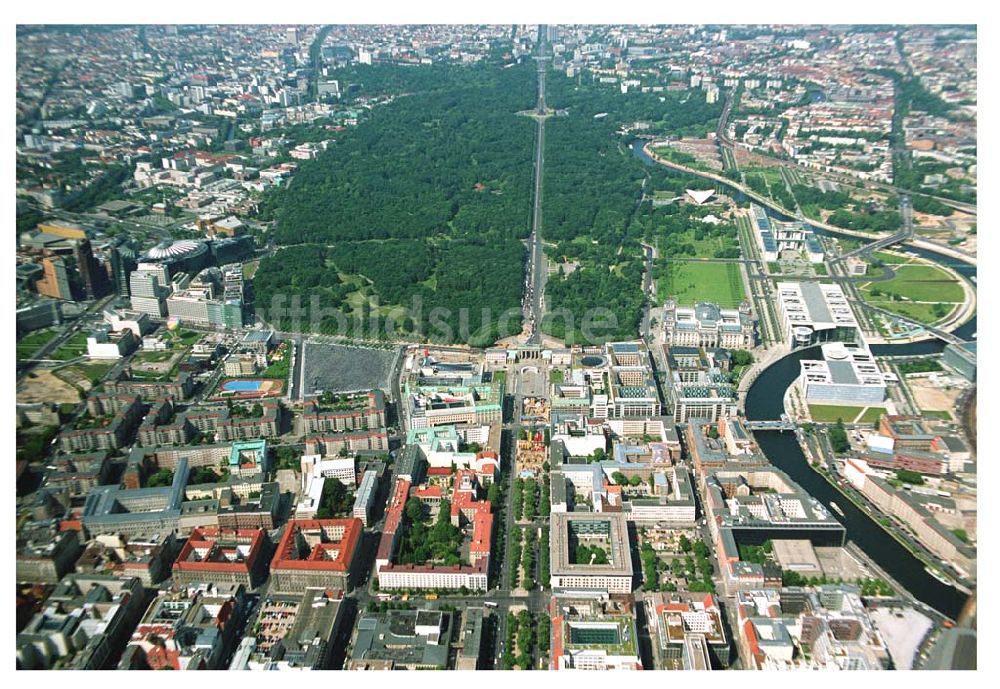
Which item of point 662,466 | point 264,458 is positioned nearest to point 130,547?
point 264,458

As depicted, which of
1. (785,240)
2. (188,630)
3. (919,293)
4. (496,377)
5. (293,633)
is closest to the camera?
(188,630)

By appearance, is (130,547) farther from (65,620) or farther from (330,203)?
(330,203)

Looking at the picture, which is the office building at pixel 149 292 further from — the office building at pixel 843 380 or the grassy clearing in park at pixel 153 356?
the office building at pixel 843 380

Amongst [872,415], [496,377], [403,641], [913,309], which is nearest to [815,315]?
[913,309]

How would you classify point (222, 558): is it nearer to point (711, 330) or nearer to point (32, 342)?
point (32, 342)

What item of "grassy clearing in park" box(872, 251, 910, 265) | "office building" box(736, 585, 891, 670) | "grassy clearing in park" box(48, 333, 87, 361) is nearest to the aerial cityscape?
"office building" box(736, 585, 891, 670)

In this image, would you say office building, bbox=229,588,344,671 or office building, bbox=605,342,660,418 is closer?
office building, bbox=229,588,344,671

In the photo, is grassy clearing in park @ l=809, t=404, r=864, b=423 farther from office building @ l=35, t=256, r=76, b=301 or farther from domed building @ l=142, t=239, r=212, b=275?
office building @ l=35, t=256, r=76, b=301

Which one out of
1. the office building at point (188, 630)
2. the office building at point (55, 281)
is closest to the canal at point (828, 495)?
the office building at point (188, 630)
